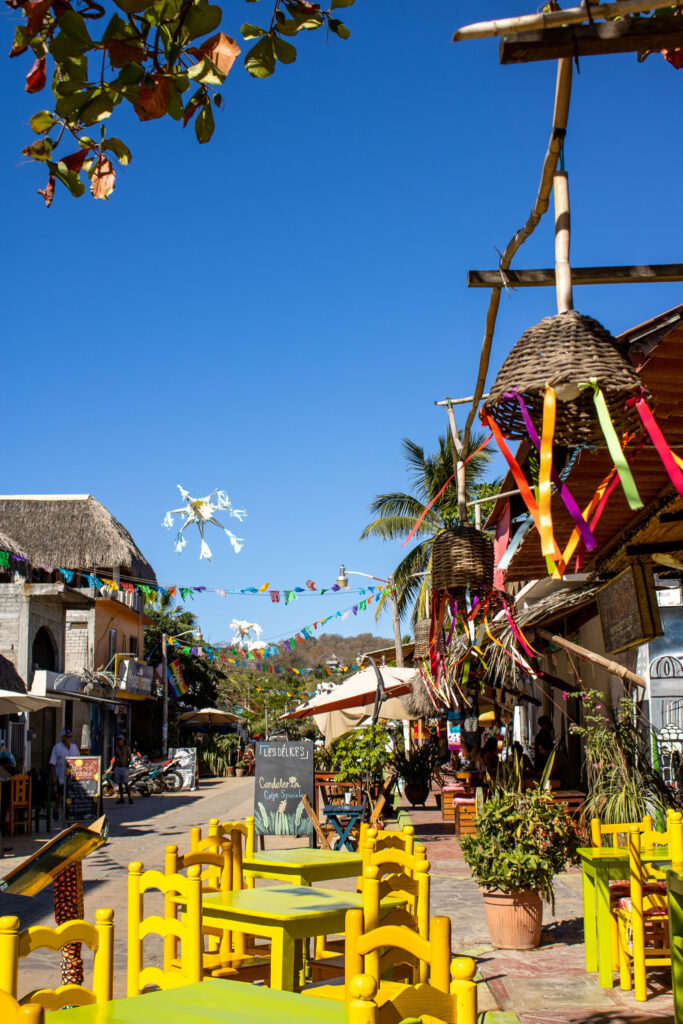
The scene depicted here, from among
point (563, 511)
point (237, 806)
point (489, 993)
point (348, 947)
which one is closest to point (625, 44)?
point (348, 947)

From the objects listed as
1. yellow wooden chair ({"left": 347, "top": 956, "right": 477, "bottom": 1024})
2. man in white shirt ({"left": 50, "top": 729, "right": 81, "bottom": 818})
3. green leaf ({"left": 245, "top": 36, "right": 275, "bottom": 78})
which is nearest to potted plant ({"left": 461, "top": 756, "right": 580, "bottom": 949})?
yellow wooden chair ({"left": 347, "top": 956, "right": 477, "bottom": 1024})

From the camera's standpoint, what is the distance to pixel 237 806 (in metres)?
20.6

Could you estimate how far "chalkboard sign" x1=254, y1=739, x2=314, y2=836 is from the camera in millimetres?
11648

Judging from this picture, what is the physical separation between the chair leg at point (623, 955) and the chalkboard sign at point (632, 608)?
70.9 inches

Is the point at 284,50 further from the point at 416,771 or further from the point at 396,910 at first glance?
the point at 416,771

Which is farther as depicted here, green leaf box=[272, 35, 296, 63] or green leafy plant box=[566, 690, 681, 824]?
green leafy plant box=[566, 690, 681, 824]

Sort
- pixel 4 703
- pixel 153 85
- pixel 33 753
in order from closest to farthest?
pixel 153 85 → pixel 4 703 → pixel 33 753

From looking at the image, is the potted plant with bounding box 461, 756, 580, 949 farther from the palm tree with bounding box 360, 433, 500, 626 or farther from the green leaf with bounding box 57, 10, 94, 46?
the palm tree with bounding box 360, 433, 500, 626

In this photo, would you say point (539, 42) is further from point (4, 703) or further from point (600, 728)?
point (4, 703)

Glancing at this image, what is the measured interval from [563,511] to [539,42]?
11.7 feet

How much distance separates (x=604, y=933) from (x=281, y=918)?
2853 mm

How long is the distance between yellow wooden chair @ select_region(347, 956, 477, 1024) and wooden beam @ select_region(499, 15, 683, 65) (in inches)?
86.5

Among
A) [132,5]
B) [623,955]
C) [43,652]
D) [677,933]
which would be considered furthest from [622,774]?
[43,652]

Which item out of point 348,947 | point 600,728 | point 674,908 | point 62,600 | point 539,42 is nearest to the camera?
point 539,42
